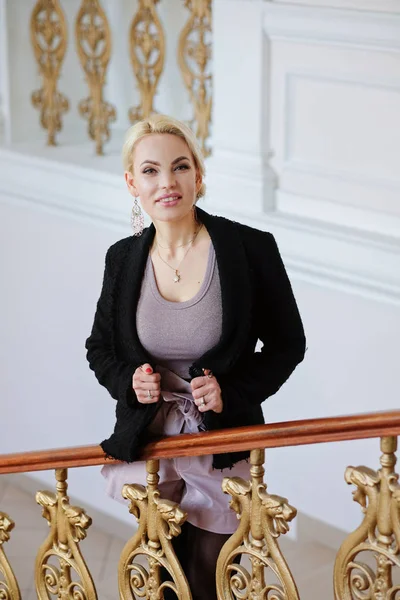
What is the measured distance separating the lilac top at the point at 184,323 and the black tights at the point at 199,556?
503 millimetres

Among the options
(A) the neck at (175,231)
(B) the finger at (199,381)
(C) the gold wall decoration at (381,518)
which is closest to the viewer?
(C) the gold wall decoration at (381,518)

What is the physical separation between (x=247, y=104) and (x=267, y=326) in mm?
3273

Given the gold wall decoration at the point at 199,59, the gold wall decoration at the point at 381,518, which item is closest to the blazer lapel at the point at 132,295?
the gold wall decoration at the point at 381,518

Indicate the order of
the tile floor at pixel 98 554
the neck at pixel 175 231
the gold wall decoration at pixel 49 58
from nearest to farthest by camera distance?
the neck at pixel 175 231 → the tile floor at pixel 98 554 → the gold wall decoration at pixel 49 58

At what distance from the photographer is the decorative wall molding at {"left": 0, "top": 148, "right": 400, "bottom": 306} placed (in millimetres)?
5625

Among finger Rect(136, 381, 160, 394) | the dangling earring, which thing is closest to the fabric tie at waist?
finger Rect(136, 381, 160, 394)

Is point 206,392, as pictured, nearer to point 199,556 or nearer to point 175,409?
point 175,409

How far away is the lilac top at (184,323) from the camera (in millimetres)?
3148

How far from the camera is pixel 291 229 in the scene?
5996mm

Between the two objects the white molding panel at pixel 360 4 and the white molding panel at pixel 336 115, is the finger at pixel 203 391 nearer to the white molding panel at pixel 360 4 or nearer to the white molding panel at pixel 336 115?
the white molding panel at pixel 336 115

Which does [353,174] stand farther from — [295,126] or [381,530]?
[381,530]

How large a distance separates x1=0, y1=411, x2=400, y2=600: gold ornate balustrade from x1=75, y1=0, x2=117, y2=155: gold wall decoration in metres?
4.56

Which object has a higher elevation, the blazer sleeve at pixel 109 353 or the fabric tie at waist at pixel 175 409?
the blazer sleeve at pixel 109 353

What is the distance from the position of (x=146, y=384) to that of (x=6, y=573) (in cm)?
95
